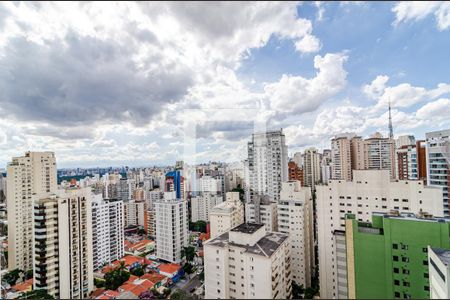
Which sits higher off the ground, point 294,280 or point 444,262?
point 444,262

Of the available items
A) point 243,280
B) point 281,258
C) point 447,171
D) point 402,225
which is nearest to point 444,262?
point 402,225

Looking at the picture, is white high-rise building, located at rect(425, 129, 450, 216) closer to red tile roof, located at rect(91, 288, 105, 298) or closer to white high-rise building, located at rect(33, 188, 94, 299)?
red tile roof, located at rect(91, 288, 105, 298)

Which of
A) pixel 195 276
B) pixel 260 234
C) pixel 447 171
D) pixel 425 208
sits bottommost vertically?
pixel 195 276

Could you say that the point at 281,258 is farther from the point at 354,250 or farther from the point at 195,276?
the point at 195,276

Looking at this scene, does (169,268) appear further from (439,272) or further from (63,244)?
(439,272)

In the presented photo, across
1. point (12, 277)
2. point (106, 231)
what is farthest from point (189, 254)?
point (12, 277)

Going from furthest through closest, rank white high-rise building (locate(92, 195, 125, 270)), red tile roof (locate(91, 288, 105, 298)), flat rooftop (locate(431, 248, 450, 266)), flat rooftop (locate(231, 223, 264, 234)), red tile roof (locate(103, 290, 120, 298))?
1. white high-rise building (locate(92, 195, 125, 270))
2. red tile roof (locate(91, 288, 105, 298))
3. red tile roof (locate(103, 290, 120, 298))
4. flat rooftop (locate(231, 223, 264, 234))
5. flat rooftop (locate(431, 248, 450, 266))

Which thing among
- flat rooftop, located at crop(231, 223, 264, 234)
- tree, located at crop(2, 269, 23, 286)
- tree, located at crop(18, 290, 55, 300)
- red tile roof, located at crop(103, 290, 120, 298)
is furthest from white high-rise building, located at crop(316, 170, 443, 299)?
tree, located at crop(2, 269, 23, 286)
